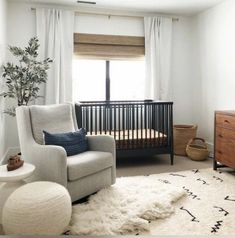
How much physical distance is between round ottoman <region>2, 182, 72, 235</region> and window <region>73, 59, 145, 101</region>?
9.15 feet

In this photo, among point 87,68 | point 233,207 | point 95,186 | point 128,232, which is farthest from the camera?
point 87,68

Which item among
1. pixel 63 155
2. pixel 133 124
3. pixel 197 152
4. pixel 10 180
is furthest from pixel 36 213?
pixel 197 152

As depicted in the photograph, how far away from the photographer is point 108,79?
15.2 feet

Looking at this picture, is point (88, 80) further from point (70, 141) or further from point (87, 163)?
point (87, 163)

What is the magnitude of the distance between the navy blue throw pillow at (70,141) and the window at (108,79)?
1.80 metres

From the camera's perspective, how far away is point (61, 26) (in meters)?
4.17

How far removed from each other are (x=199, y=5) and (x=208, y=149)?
233 centimetres

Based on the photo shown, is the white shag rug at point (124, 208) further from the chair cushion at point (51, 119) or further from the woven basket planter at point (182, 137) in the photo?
the woven basket planter at point (182, 137)

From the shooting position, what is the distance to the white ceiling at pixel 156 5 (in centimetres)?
402

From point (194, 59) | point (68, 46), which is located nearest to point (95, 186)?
point (68, 46)

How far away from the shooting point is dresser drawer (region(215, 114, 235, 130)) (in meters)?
3.12

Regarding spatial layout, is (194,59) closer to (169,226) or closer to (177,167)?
(177,167)

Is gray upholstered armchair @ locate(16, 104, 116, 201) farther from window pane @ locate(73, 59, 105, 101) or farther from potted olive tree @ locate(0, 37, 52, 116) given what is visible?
window pane @ locate(73, 59, 105, 101)

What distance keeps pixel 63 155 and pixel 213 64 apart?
3.12 m
